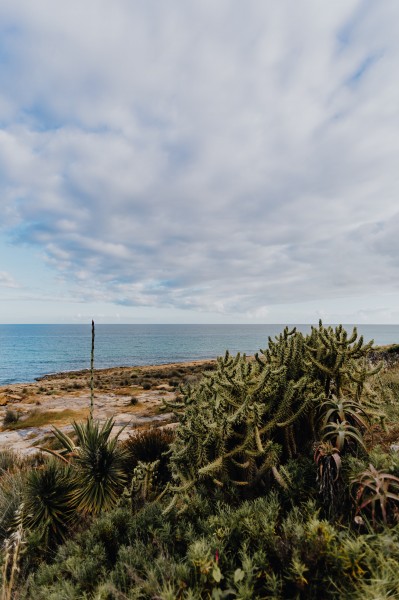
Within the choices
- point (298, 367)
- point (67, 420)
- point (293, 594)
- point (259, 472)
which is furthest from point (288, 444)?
point (67, 420)

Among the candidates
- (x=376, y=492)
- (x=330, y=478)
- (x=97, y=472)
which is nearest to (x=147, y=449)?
(x=97, y=472)

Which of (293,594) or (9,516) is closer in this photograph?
(293,594)

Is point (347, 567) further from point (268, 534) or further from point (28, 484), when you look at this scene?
point (28, 484)

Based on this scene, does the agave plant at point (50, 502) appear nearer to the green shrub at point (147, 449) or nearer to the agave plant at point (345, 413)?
the green shrub at point (147, 449)

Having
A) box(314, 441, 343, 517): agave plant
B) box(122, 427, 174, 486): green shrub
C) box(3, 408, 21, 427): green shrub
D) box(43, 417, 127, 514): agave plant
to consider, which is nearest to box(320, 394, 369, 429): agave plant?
box(314, 441, 343, 517): agave plant

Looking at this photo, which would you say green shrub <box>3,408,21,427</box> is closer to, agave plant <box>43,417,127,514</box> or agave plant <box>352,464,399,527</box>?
agave plant <box>43,417,127,514</box>

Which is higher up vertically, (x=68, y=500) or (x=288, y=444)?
(x=288, y=444)

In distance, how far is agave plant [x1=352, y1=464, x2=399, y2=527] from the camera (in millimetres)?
2287

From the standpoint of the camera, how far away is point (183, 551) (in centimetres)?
281

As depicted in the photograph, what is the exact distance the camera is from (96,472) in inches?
187

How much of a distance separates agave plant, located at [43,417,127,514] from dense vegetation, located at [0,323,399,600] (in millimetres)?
21

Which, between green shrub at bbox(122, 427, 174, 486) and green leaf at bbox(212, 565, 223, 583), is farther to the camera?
green shrub at bbox(122, 427, 174, 486)

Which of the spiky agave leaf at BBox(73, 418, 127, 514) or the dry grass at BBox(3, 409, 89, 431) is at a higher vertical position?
the spiky agave leaf at BBox(73, 418, 127, 514)

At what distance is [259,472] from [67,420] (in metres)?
13.0
